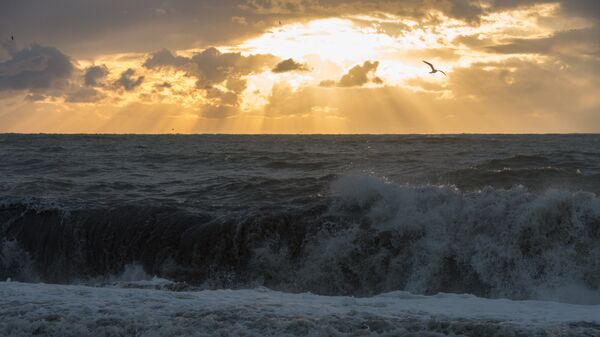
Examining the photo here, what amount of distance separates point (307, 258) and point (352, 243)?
1057mm

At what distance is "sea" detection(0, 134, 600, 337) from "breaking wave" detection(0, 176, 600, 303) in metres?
0.04

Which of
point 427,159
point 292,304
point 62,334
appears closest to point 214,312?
point 292,304

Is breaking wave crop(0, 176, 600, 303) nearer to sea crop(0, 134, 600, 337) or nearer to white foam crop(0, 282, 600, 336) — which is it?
sea crop(0, 134, 600, 337)

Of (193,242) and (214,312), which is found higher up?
(214,312)

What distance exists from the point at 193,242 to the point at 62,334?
7.82 metres

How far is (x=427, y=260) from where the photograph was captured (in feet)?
40.6

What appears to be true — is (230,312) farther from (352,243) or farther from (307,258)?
(352,243)

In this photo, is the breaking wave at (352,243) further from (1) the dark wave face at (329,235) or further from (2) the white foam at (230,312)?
(2) the white foam at (230,312)

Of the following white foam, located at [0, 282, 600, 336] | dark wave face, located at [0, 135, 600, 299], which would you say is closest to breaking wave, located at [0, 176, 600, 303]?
dark wave face, located at [0, 135, 600, 299]

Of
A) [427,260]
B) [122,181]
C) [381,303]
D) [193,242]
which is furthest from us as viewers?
[122,181]

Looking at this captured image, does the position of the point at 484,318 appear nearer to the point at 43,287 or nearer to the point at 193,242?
the point at 43,287

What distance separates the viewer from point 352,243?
1334 cm

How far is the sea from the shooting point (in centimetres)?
713

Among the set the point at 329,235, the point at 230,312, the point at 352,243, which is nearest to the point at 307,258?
the point at 329,235
